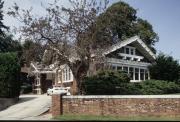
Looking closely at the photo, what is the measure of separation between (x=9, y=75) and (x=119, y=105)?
11.1 metres

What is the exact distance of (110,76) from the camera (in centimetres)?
3219

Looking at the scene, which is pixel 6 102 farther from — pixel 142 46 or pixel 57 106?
pixel 142 46

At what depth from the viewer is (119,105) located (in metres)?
22.0

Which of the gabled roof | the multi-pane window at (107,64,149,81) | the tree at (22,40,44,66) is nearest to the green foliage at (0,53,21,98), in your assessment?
the tree at (22,40,44,66)

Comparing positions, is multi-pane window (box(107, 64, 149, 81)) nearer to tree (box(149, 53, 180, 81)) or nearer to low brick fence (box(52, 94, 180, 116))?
tree (box(149, 53, 180, 81))

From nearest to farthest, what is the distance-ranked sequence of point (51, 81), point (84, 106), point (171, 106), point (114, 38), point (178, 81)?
point (171, 106) → point (84, 106) → point (114, 38) → point (178, 81) → point (51, 81)

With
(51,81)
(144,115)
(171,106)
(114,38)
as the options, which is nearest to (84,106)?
(144,115)

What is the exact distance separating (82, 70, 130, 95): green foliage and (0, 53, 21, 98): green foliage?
16.4 feet

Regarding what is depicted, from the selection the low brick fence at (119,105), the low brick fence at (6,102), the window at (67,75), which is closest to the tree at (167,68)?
the window at (67,75)

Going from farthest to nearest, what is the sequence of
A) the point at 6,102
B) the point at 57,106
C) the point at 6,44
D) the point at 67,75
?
the point at 6,44 < the point at 67,75 < the point at 6,102 < the point at 57,106

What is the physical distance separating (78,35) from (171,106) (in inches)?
359

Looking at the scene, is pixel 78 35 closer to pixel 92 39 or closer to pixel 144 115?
pixel 92 39

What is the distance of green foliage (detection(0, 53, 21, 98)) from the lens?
30.0 metres

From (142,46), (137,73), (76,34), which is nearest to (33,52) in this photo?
(76,34)
